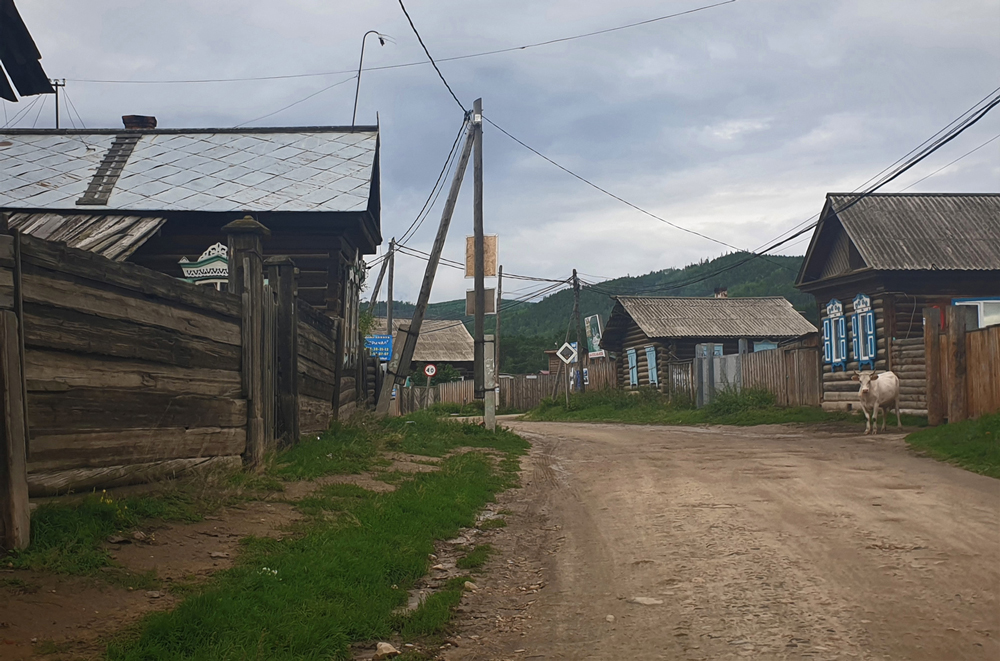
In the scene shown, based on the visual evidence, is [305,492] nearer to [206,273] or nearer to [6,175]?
[206,273]

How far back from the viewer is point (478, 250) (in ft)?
65.8

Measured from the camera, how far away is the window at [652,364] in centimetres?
3646

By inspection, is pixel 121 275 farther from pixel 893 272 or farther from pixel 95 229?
pixel 893 272

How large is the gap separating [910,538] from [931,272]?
16.9 m

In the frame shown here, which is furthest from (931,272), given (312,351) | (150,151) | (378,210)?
(150,151)

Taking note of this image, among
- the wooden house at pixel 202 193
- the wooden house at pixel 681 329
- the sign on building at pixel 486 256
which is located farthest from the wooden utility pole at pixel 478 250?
the wooden house at pixel 681 329

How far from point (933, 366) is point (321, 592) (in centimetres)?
1365

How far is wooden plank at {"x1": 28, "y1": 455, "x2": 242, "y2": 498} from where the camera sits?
524cm

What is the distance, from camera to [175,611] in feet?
13.9

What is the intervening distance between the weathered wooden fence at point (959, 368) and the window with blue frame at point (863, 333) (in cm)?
608

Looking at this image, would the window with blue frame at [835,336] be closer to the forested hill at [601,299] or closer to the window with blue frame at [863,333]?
the window with blue frame at [863,333]

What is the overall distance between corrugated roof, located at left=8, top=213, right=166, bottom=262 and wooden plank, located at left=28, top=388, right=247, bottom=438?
234 inches

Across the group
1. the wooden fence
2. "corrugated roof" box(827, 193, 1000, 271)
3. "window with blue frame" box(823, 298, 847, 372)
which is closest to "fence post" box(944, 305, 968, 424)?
"corrugated roof" box(827, 193, 1000, 271)

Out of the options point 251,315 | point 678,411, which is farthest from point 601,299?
point 251,315
